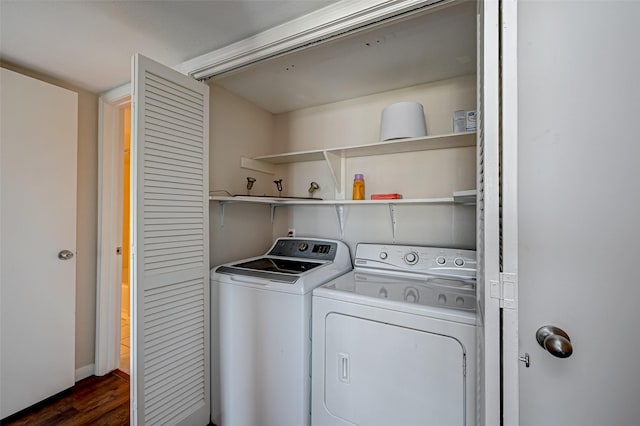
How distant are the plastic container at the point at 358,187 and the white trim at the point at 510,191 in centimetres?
Answer: 136

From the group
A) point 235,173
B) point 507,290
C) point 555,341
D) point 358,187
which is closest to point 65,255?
point 235,173

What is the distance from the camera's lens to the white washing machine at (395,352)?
3.72 feet

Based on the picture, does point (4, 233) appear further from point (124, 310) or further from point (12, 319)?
point (124, 310)

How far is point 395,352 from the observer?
1.24 metres

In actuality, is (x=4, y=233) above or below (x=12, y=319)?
above

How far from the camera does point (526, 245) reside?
2.73ft

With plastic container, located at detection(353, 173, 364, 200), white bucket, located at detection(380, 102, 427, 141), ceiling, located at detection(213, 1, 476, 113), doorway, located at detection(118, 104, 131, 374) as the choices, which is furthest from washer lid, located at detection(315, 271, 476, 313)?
doorway, located at detection(118, 104, 131, 374)

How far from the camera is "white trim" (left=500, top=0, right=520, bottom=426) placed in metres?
0.70

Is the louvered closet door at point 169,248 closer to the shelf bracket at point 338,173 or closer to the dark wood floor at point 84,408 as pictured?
the dark wood floor at point 84,408

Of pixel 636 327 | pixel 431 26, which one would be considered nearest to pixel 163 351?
pixel 636 327

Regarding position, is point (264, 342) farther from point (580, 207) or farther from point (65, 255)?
point (65, 255)

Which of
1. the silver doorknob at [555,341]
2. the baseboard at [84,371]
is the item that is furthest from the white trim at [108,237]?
the silver doorknob at [555,341]

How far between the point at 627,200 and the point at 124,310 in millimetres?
4566

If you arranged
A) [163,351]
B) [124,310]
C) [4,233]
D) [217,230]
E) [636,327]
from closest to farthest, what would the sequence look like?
1. [636,327]
2. [163,351]
3. [4,233]
4. [217,230]
5. [124,310]
